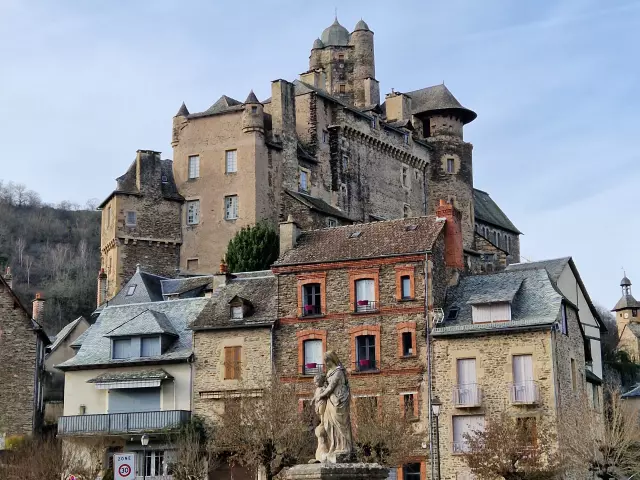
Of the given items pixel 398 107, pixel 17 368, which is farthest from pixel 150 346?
pixel 398 107

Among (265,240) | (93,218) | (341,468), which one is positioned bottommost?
(341,468)

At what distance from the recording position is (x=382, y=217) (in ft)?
258

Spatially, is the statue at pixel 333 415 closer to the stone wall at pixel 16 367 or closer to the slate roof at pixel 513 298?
the slate roof at pixel 513 298

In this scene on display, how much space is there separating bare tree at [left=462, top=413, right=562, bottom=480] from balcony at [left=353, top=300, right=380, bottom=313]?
26.2ft

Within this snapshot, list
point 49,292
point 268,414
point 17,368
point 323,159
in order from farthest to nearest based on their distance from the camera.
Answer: point 49,292 < point 323,159 < point 17,368 < point 268,414

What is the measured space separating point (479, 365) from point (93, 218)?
12139cm

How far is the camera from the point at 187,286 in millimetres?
60531

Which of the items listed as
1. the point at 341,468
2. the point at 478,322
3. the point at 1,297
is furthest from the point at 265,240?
the point at 341,468

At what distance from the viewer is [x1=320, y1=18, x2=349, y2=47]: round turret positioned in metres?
99.6

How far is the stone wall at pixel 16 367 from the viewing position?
51.4 meters

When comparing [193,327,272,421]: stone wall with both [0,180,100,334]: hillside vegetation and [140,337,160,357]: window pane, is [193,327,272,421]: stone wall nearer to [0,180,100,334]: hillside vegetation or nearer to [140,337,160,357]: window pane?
[140,337,160,357]: window pane

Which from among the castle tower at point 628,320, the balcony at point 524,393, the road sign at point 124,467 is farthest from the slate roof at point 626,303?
the road sign at point 124,467

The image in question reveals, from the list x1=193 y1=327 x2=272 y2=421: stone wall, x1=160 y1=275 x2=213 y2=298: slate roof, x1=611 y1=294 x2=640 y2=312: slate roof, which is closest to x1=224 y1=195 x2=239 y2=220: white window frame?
x1=160 y1=275 x2=213 y2=298: slate roof

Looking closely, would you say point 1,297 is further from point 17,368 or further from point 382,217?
point 382,217
